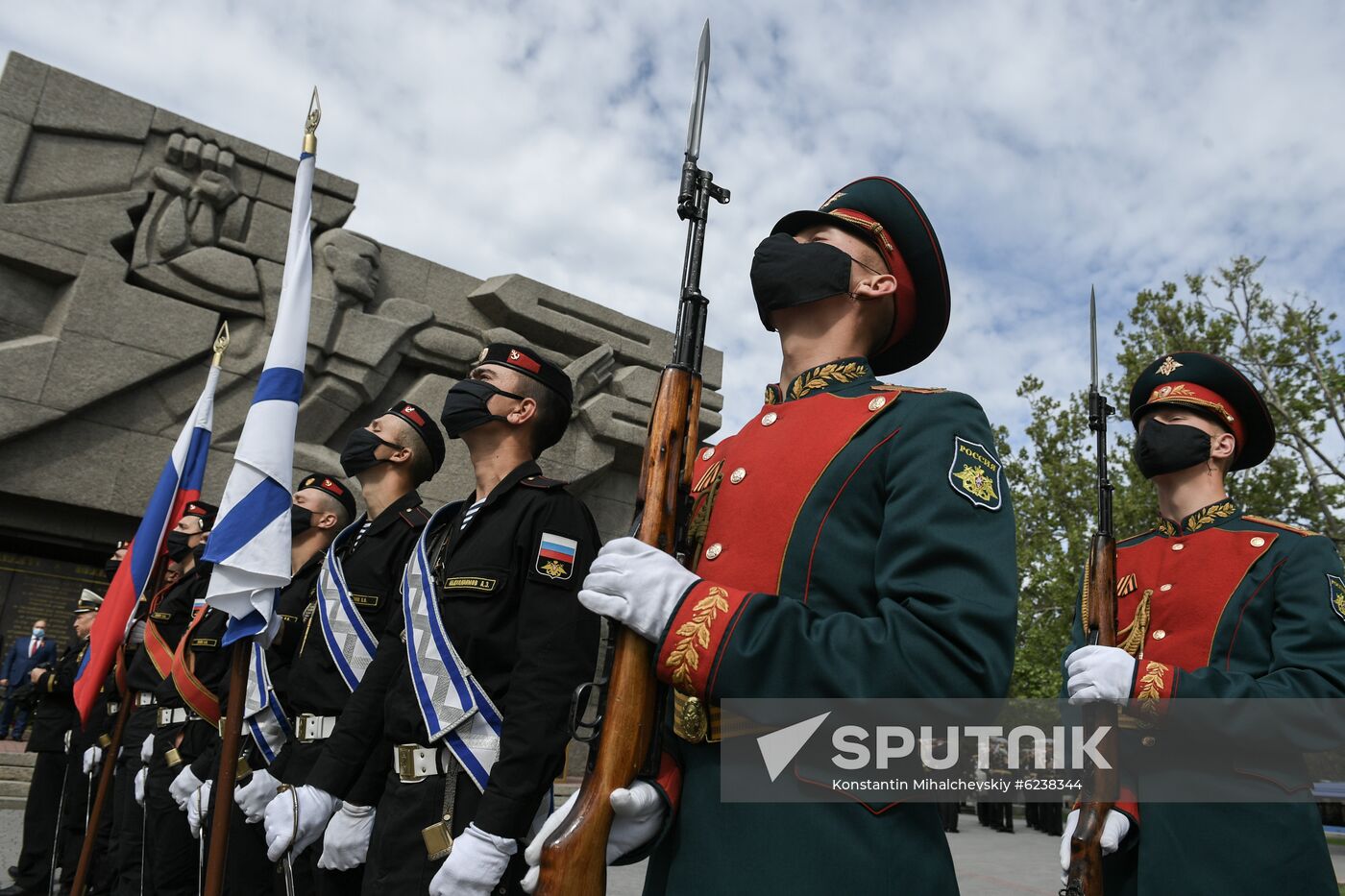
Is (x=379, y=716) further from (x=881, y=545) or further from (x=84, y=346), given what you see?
(x=84, y=346)

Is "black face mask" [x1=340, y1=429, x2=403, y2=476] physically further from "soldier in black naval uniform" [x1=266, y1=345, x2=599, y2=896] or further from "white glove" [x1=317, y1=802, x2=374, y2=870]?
"white glove" [x1=317, y1=802, x2=374, y2=870]

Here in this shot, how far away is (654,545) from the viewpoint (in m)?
1.80

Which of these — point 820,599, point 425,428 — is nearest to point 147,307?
point 425,428

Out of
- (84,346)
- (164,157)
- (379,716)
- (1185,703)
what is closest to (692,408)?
(1185,703)

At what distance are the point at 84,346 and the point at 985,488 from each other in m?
11.2

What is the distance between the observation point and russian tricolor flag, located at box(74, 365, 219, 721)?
566cm

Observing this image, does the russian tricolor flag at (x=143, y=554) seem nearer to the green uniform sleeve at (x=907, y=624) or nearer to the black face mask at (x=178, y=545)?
the black face mask at (x=178, y=545)

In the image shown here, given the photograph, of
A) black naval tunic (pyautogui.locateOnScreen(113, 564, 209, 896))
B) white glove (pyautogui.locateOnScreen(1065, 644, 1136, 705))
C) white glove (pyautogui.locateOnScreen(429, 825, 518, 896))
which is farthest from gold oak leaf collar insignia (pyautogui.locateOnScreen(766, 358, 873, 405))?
black naval tunic (pyautogui.locateOnScreen(113, 564, 209, 896))

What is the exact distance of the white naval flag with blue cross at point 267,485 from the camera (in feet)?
13.0

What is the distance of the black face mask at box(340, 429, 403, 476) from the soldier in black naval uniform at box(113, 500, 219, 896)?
58.2 inches

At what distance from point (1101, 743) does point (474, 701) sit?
1.75 m

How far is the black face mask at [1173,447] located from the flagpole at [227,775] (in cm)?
336

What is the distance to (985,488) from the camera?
171 centimetres

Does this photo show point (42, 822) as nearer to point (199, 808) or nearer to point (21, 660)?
point (199, 808)
